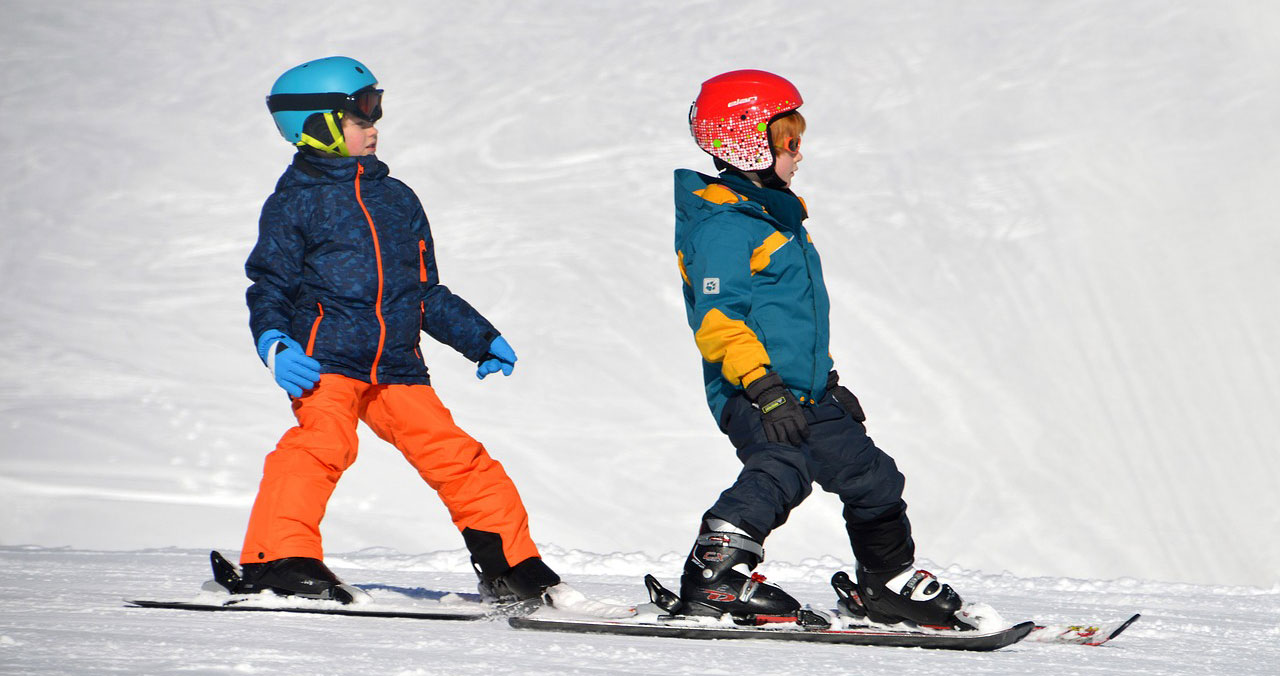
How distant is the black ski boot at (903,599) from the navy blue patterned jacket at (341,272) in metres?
1.37

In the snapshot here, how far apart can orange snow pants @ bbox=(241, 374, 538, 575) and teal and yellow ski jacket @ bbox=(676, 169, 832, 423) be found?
0.69 meters

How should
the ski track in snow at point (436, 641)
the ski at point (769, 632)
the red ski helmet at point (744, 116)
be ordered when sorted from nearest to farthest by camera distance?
the ski track in snow at point (436, 641) → the ski at point (769, 632) → the red ski helmet at point (744, 116)

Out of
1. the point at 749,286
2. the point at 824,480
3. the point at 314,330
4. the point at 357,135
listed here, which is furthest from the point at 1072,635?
the point at 357,135

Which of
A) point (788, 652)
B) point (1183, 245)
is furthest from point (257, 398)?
point (1183, 245)

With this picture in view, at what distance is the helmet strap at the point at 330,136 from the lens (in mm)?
3684

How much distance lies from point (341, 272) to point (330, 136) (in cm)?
42

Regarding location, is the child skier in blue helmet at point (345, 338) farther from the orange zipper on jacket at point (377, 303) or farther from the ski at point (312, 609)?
the ski at point (312, 609)

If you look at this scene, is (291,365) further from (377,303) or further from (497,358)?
(497,358)

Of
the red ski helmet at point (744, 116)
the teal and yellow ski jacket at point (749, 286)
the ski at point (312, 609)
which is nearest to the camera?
the ski at point (312, 609)

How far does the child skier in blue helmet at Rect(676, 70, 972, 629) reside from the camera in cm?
320

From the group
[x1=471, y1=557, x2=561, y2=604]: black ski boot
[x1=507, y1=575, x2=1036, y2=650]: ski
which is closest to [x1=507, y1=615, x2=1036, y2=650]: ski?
[x1=507, y1=575, x2=1036, y2=650]: ski

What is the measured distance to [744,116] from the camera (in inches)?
138

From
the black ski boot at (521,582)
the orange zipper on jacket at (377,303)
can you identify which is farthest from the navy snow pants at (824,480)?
the orange zipper on jacket at (377,303)

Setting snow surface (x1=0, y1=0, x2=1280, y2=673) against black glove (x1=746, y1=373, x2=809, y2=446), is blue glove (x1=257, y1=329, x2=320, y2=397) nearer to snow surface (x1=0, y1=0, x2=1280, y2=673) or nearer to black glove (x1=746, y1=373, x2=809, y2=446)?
snow surface (x1=0, y1=0, x2=1280, y2=673)
